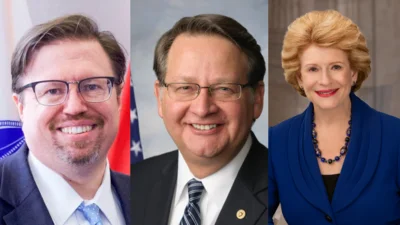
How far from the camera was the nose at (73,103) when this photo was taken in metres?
3.48

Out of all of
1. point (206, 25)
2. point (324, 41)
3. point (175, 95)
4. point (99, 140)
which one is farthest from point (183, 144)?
point (324, 41)

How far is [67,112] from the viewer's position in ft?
11.4

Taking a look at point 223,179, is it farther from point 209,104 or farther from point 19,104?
point 19,104

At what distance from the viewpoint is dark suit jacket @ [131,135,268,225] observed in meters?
3.47

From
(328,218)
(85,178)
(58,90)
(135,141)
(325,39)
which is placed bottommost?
(328,218)

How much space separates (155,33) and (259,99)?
77 cm

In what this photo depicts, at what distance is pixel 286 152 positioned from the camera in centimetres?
351

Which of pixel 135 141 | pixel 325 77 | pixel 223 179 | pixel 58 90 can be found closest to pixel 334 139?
pixel 325 77

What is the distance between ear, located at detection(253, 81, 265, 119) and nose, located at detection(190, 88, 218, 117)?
0.82ft

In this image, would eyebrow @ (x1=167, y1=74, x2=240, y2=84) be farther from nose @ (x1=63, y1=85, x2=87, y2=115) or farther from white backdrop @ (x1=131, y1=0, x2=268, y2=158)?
nose @ (x1=63, y1=85, x2=87, y2=115)

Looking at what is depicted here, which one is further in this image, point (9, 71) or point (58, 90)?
point (9, 71)

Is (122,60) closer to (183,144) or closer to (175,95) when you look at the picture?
(175,95)

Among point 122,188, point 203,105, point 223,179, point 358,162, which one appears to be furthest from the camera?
point 122,188

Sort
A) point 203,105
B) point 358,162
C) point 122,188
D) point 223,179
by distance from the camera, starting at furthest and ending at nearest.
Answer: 1. point 122,188
2. point 223,179
3. point 203,105
4. point 358,162
